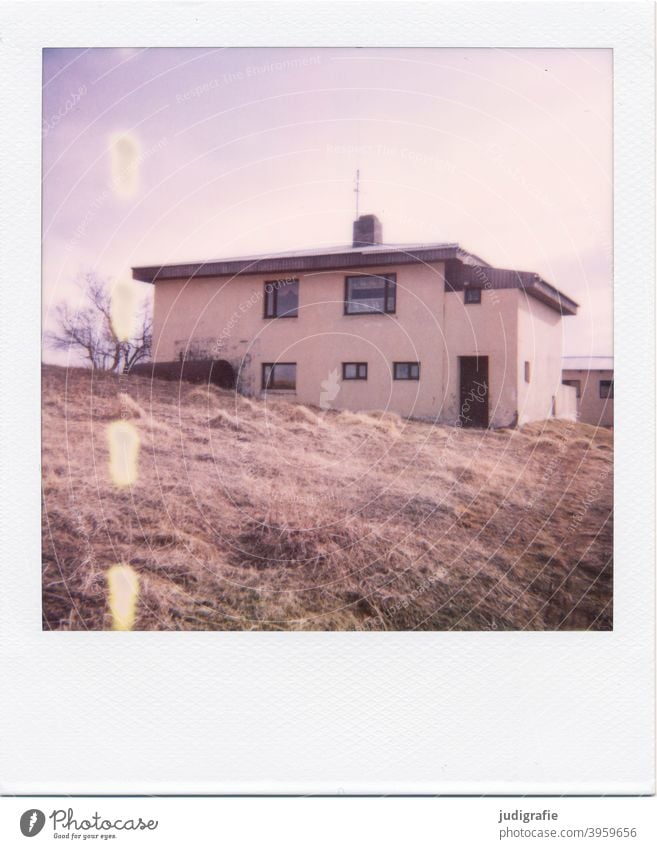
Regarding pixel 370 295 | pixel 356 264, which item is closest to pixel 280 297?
pixel 356 264

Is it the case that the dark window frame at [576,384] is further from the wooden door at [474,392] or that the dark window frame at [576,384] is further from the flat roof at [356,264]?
the wooden door at [474,392]

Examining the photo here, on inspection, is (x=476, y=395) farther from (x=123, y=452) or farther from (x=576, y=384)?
(x=123, y=452)

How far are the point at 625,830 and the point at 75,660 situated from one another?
2.48 meters

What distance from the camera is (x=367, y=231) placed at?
10.1ft

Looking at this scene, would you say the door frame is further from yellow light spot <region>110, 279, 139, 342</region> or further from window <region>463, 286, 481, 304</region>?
yellow light spot <region>110, 279, 139, 342</region>

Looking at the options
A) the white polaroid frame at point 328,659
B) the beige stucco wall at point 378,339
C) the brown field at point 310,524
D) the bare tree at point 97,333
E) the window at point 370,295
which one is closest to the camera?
the white polaroid frame at point 328,659

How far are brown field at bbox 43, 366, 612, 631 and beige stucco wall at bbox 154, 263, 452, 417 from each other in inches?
13.4

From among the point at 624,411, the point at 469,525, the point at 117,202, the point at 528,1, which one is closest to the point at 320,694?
the point at 469,525

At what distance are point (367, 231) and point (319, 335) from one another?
73cm

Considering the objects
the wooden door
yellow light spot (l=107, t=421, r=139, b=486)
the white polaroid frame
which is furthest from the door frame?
yellow light spot (l=107, t=421, r=139, b=486)

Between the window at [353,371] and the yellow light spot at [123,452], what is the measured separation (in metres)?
1.27

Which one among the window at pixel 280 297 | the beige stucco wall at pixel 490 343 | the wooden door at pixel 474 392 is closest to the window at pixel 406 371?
the beige stucco wall at pixel 490 343

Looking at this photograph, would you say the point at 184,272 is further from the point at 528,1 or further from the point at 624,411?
the point at 624,411

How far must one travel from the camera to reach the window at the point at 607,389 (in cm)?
268
